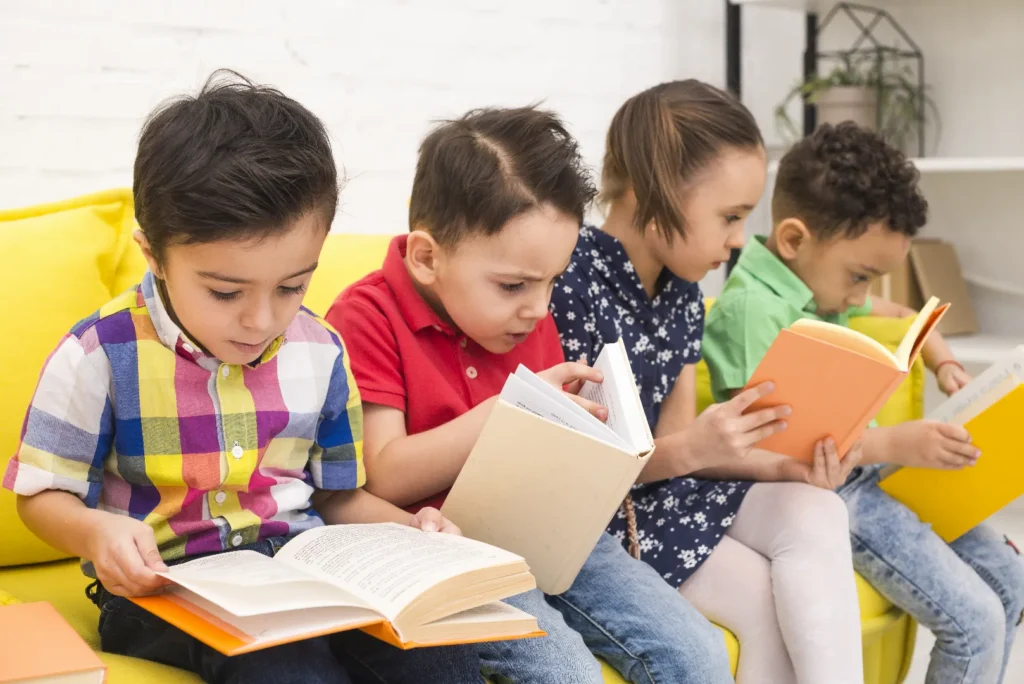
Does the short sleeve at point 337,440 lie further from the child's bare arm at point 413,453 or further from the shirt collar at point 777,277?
the shirt collar at point 777,277

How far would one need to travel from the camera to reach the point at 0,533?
48.5 inches

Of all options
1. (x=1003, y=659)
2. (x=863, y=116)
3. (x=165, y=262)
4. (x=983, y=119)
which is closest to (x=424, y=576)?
(x=165, y=262)

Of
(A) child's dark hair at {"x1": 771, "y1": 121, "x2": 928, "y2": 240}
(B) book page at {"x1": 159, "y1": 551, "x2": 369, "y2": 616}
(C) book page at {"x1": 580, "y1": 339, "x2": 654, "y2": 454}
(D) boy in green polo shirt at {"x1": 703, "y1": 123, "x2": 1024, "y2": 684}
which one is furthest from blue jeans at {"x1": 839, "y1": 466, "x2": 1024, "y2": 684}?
(B) book page at {"x1": 159, "y1": 551, "x2": 369, "y2": 616}

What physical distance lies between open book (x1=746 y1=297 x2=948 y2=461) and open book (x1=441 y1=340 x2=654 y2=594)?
8.5 inches

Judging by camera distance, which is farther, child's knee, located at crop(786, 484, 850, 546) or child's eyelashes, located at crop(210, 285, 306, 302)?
child's knee, located at crop(786, 484, 850, 546)

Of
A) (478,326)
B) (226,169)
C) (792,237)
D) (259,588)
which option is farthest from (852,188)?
(259,588)

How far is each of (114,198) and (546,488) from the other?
0.72m

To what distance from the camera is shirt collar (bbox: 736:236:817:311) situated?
5.48 ft

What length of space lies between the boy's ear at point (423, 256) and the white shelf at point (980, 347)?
1.51m

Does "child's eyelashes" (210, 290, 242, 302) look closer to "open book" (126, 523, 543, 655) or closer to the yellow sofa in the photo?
"open book" (126, 523, 543, 655)

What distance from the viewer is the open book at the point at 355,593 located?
0.79m

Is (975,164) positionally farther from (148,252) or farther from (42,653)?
(42,653)

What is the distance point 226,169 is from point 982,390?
1.11 m

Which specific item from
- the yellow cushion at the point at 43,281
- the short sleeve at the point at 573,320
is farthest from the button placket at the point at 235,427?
the short sleeve at the point at 573,320
